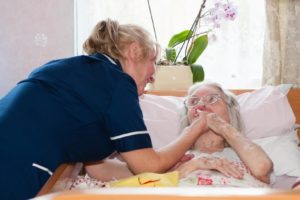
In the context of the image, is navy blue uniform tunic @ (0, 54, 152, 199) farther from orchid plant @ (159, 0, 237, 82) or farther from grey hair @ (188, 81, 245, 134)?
orchid plant @ (159, 0, 237, 82)

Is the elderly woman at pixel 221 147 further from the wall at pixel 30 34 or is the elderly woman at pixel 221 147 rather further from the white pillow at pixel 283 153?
the wall at pixel 30 34

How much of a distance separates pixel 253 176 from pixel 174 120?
0.50 m

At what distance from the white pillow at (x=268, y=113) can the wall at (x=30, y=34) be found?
42.5 inches

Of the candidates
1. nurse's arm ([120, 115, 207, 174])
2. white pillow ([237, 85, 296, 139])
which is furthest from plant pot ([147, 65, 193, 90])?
nurse's arm ([120, 115, 207, 174])

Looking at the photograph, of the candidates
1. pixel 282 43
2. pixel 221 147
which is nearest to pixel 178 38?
pixel 282 43

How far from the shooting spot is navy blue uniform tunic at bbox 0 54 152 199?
3.41 feet

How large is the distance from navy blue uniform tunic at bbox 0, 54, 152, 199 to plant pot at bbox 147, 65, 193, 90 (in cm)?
93

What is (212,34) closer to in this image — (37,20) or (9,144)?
(37,20)

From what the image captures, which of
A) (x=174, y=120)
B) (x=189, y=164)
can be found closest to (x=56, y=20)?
(x=174, y=120)

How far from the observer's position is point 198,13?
7.50ft

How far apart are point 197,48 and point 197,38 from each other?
0.06 metres

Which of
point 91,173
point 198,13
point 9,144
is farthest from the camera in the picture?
point 198,13

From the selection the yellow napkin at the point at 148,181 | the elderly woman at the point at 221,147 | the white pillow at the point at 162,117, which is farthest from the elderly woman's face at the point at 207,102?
the yellow napkin at the point at 148,181

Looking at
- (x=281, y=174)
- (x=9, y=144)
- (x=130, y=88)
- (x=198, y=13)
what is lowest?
(x=281, y=174)
